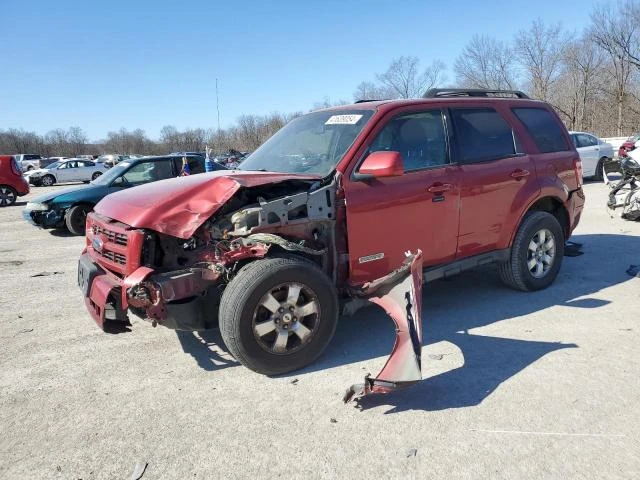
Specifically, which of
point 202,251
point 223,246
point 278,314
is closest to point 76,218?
point 202,251

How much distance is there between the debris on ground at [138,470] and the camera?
254 centimetres

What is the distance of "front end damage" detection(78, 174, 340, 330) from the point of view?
335 cm

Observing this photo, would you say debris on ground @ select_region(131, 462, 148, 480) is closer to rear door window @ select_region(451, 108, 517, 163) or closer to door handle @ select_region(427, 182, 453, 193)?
door handle @ select_region(427, 182, 453, 193)

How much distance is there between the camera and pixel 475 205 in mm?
4547

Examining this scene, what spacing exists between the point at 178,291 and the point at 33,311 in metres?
2.87

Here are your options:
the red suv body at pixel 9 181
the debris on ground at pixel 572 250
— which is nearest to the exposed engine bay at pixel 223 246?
the debris on ground at pixel 572 250

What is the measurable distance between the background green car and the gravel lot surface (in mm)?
5695

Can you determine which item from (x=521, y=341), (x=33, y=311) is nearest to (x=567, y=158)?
(x=521, y=341)

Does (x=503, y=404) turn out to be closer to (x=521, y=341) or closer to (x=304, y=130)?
(x=521, y=341)

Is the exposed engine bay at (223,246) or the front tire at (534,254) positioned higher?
the exposed engine bay at (223,246)

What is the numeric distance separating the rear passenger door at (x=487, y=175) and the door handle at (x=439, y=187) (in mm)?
181

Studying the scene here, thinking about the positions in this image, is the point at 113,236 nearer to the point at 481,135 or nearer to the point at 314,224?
the point at 314,224

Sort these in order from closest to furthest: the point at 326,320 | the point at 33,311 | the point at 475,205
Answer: the point at 326,320
the point at 475,205
the point at 33,311

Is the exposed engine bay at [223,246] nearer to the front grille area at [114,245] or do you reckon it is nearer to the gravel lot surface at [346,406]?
the front grille area at [114,245]
